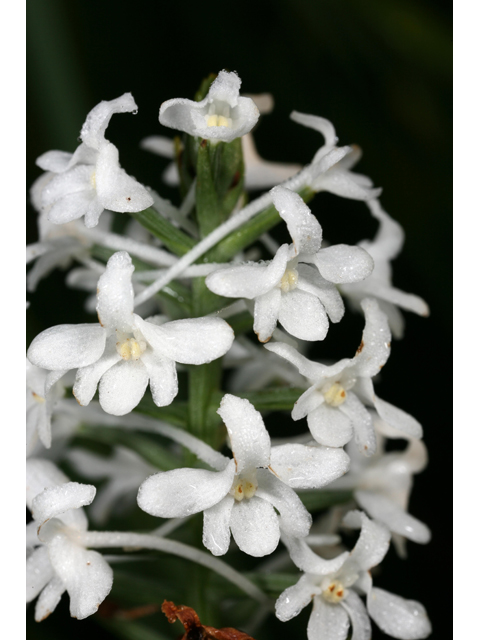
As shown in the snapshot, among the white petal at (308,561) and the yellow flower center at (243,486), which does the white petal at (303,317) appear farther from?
the white petal at (308,561)

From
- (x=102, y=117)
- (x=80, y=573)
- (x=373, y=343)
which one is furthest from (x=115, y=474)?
(x=102, y=117)

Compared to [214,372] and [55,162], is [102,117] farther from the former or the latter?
[214,372]

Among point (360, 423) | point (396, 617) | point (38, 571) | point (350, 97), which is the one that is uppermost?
point (350, 97)

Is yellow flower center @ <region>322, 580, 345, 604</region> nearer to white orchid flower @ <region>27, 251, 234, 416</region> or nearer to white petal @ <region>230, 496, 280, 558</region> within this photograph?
white petal @ <region>230, 496, 280, 558</region>

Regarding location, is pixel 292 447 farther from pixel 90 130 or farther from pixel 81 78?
pixel 81 78

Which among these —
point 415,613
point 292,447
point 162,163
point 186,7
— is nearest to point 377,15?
point 186,7

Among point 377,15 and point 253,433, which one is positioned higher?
point 377,15

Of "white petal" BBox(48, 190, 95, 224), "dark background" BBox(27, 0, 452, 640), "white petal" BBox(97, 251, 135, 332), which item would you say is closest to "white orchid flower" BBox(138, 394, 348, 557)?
"white petal" BBox(97, 251, 135, 332)
